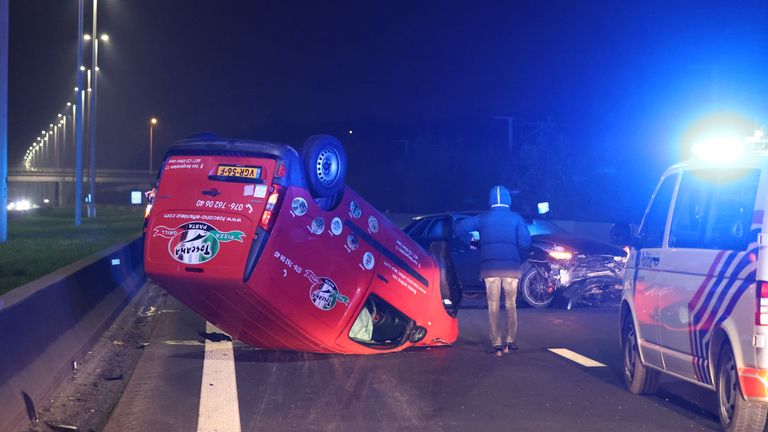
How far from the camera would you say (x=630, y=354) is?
913 centimetres

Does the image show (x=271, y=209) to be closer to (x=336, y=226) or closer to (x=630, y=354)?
(x=336, y=226)

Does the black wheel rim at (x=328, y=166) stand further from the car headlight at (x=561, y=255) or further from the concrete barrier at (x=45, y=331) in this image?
the car headlight at (x=561, y=255)

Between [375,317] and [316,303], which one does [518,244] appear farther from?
[316,303]

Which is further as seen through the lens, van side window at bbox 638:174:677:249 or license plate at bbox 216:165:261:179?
license plate at bbox 216:165:261:179

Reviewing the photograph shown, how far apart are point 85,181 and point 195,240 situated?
373 ft

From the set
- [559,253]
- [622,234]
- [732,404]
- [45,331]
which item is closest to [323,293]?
[45,331]

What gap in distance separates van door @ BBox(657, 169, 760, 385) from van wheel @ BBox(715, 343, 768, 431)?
0.59 ft

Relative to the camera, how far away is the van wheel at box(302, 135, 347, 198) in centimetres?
941

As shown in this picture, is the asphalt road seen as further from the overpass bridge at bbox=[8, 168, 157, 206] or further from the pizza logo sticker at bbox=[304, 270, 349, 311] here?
the overpass bridge at bbox=[8, 168, 157, 206]

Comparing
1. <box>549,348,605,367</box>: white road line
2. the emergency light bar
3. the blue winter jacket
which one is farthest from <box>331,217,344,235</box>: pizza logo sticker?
the emergency light bar

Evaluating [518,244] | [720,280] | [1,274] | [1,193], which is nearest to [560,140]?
[1,193]

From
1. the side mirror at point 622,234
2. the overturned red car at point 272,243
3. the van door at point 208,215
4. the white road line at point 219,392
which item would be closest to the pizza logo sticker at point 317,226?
the overturned red car at point 272,243

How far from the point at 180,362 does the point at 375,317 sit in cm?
213

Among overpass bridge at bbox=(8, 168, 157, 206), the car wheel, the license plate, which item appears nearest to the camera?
the license plate
